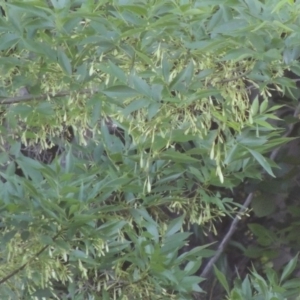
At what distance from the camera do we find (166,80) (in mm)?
919

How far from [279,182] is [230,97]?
3.20 feet

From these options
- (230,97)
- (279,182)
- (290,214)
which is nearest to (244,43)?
(230,97)

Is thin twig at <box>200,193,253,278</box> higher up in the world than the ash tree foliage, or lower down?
lower down

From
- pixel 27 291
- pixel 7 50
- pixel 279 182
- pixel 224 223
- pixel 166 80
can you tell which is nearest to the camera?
pixel 166 80

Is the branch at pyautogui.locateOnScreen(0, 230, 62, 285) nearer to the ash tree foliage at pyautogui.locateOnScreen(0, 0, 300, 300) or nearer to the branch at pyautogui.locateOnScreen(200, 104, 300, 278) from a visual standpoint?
the ash tree foliage at pyautogui.locateOnScreen(0, 0, 300, 300)

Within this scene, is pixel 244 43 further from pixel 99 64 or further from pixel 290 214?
pixel 290 214

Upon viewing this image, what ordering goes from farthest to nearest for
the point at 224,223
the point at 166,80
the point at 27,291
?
the point at 224,223 → the point at 27,291 → the point at 166,80

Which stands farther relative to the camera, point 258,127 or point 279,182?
point 279,182

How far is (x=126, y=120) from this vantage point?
1.01 meters

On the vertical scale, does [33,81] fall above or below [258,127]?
above

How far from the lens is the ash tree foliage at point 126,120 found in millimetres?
924

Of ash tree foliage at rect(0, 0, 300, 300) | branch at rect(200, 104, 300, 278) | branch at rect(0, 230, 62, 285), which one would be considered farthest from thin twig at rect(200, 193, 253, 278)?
branch at rect(0, 230, 62, 285)

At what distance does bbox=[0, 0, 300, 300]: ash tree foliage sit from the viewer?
924 millimetres

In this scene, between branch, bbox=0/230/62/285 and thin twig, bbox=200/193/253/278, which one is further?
thin twig, bbox=200/193/253/278
